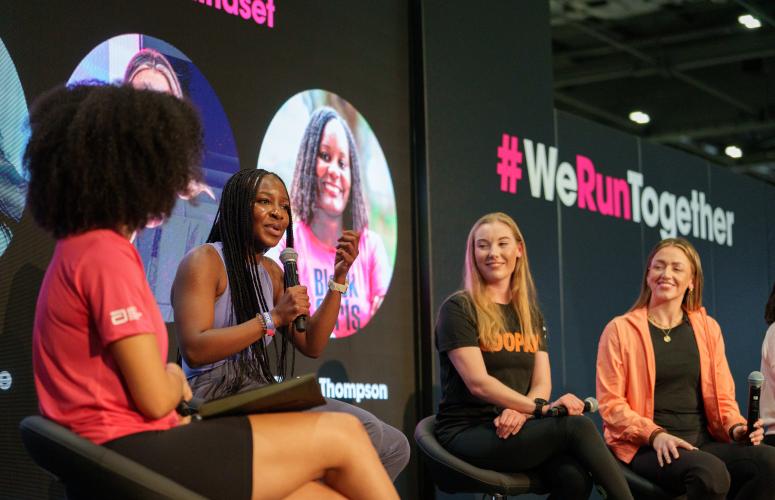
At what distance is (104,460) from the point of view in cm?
190

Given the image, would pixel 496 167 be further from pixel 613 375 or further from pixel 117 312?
pixel 117 312

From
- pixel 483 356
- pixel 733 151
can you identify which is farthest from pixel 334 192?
pixel 733 151

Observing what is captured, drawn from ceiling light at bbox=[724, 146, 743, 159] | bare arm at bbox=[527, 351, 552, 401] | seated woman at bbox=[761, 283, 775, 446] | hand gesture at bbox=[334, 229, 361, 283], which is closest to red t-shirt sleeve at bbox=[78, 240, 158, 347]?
hand gesture at bbox=[334, 229, 361, 283]

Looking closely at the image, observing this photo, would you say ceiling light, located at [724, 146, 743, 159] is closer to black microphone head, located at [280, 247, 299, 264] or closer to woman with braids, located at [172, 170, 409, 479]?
woman with braids, located at [172, 170, 409, 479]

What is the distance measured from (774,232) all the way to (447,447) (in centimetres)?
532

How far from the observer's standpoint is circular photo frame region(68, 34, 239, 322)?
354 centimetres

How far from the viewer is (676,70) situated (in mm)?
10188

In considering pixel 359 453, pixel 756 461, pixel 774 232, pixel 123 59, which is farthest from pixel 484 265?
pixel 774 232

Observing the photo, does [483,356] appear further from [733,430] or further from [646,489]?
[733,430]

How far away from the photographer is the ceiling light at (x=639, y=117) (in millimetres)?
11578

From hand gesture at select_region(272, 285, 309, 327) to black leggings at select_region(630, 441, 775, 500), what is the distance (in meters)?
1.57

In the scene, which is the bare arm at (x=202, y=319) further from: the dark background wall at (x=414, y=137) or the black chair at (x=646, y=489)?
the black chair at (x=646, y=489)

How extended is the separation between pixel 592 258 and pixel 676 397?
6.70 ft

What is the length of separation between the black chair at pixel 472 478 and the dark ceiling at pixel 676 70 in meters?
5.86
